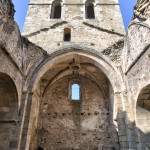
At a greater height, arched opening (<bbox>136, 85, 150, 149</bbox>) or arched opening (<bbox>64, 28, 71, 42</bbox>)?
arched opening (<bbox>64, 28, 71, 42</bbox>)

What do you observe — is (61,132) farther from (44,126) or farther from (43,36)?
(43,36)

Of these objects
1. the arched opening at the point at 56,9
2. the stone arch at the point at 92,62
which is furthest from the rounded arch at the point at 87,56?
the arched opening at the point at 56,9

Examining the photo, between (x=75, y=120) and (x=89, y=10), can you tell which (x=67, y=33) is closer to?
(x=89, y=10)

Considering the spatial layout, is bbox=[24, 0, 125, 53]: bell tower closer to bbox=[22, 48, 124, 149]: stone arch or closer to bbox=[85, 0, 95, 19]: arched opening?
bbox=[85, 0, 95, 19]: arched opening

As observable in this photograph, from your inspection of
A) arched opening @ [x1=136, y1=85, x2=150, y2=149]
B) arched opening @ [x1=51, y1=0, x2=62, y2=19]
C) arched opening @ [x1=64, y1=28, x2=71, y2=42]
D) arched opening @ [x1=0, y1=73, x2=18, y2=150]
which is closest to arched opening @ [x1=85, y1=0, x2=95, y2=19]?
arched opening @ [x1=51, y1=0, x2=62, y2=19]

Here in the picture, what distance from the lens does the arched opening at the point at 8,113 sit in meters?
6.68

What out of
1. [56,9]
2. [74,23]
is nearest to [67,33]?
[74,23]

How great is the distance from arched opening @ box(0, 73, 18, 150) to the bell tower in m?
2.28

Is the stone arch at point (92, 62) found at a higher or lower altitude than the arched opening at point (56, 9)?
lower

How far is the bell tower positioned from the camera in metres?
9.13

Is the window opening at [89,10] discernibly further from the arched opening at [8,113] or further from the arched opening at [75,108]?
the arched opening at [8,113]

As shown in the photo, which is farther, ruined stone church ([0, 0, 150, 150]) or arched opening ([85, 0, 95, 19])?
arched opening ([85, 0, 95, 19])

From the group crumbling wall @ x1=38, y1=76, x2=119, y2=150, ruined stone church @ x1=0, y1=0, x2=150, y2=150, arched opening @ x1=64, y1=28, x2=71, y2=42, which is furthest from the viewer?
arched opening @ x1=64, y1=28, x2=71, y2=42

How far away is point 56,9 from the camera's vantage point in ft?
38.1
